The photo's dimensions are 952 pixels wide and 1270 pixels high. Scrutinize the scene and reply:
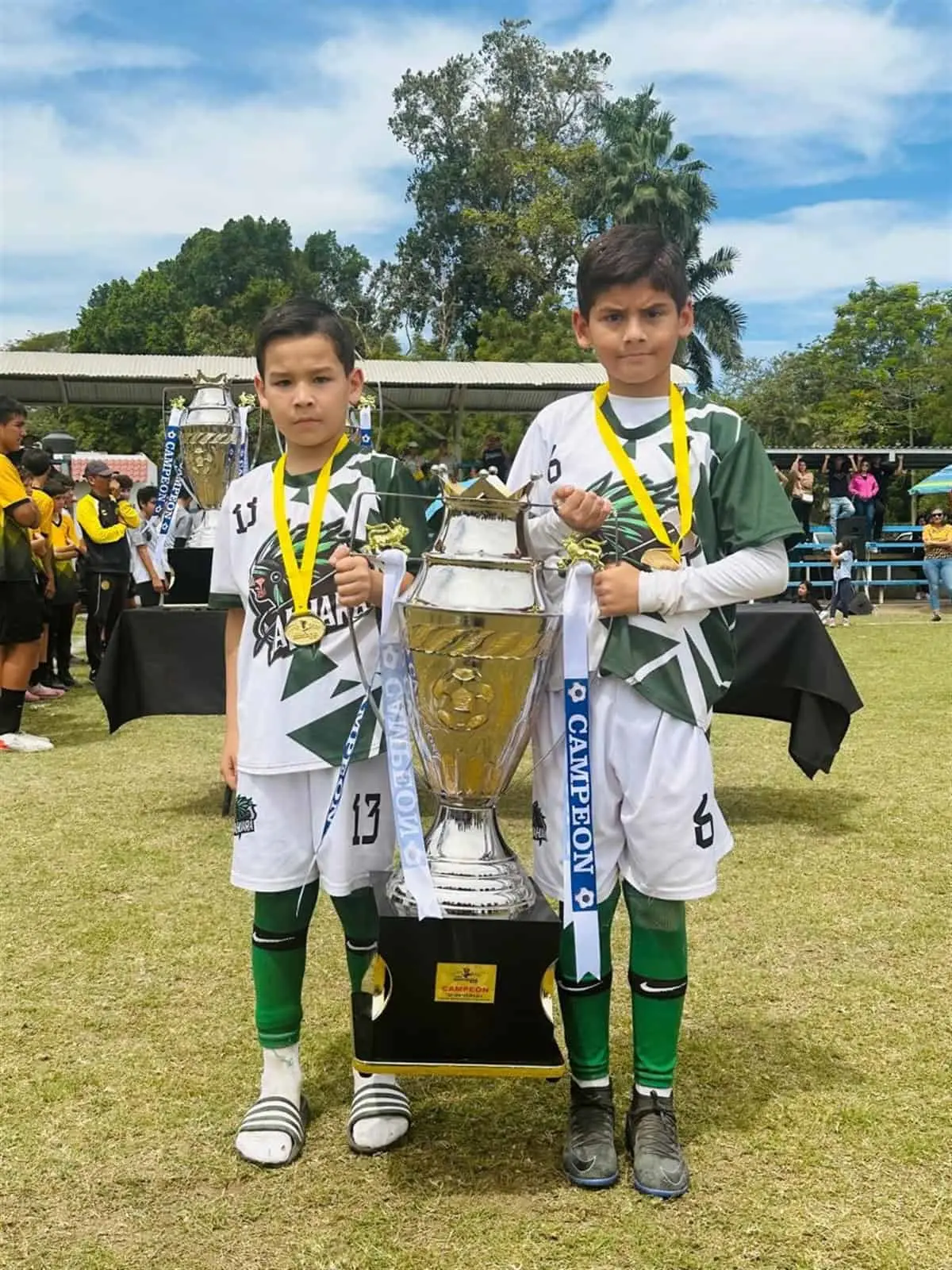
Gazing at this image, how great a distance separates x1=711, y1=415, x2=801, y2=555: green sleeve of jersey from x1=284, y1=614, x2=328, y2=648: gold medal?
78 cm

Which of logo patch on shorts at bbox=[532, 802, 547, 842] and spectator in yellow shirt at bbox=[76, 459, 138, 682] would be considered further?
spectator in yellow shirt at bbox=[76, 459, 138, 682]

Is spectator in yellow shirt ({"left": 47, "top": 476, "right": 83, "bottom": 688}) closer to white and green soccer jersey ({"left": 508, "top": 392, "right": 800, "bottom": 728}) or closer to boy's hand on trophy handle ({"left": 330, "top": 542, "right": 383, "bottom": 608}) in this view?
boy's hand on trophy handle ({"left": 330, "top": 542, "right": 383, "bottom": 608})

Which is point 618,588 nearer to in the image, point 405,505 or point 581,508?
point 581,508

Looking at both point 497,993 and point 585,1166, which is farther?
point 585,1166

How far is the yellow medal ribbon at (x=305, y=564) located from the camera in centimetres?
217

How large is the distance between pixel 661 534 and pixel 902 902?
2.31 meters


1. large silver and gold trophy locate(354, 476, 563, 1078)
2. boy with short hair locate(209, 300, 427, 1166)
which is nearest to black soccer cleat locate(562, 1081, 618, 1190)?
large silver and gold trophy locate(354, 476, 563, 1078)

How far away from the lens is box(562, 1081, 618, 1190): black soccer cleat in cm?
212

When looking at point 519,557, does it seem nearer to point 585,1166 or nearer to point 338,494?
point 338,494

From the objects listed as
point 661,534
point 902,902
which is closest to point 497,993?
point 661,534

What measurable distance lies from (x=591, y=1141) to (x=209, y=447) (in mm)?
4164

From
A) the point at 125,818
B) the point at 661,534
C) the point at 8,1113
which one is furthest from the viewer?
the point at 125,818

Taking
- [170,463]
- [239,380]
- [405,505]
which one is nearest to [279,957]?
[405,505]

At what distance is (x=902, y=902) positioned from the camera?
3816 mm
